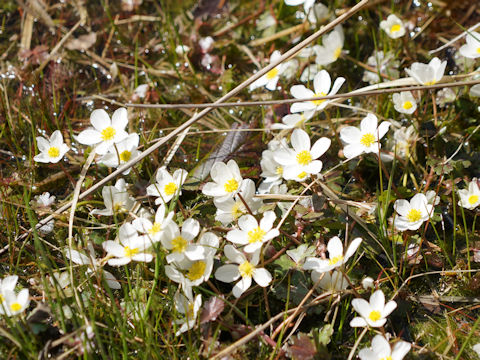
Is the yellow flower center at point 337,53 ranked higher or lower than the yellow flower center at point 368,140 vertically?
higher

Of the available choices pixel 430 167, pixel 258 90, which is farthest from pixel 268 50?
pixel 430 167

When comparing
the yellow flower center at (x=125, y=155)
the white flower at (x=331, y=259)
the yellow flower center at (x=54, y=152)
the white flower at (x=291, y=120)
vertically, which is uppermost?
the yellow flower center at (x=54, y=152)

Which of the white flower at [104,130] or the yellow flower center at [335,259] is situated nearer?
the yellow flower center at [335,259]

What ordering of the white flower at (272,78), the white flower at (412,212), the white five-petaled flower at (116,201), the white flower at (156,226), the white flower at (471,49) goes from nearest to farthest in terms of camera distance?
1. the white flower at (156,226)
2. the white flower at (412,212)
3. the white five-petaled flower at (116,201)
4. the white flower at (471,49)
5. the white flower at (272,78)

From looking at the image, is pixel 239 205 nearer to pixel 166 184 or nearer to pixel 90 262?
pixel 166 184

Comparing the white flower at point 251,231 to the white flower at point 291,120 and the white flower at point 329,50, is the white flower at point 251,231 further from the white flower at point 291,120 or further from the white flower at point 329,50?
the white flower at point 329,50

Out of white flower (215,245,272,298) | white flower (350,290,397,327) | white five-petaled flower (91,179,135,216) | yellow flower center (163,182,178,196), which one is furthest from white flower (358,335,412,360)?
white five-petaled flower (91,179,135,216)

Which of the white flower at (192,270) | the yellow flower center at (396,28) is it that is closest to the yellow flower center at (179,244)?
the white flower at (192,270)
